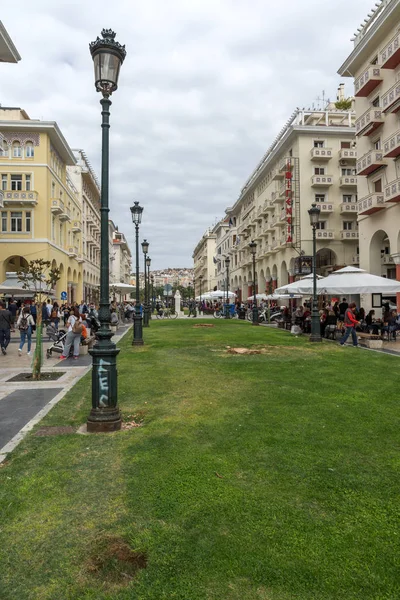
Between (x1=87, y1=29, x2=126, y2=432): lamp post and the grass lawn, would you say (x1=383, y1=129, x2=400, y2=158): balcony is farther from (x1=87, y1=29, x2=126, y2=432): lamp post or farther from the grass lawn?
(x1=87, y1=29, x2=126, y2=432): lamp post

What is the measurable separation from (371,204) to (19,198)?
25.2m

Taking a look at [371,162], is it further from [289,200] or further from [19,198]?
[19,198]

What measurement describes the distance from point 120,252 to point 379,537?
100 meters

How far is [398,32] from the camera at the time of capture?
22.0 meters

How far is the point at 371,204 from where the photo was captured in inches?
976

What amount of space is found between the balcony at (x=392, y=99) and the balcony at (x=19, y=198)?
25.1 m

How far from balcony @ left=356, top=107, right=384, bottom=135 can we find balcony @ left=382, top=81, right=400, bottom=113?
787 mm

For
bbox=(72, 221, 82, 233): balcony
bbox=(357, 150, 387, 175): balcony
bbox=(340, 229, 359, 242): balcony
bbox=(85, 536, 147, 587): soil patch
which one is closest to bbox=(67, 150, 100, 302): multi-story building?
bbox=(72, 221, 82, 233): balcony

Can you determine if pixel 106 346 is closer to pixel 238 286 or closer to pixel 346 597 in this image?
pixel 346 597

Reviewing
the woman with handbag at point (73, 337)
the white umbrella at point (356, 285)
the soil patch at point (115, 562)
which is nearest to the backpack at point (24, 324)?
the woman with handbag at point (73, 337)

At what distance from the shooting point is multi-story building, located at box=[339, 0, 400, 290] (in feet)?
74.2

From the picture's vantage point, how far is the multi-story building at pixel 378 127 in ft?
74.2

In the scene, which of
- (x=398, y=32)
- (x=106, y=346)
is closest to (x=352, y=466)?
(x=106, y=346)

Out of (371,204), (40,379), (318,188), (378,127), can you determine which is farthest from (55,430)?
(318,188)
